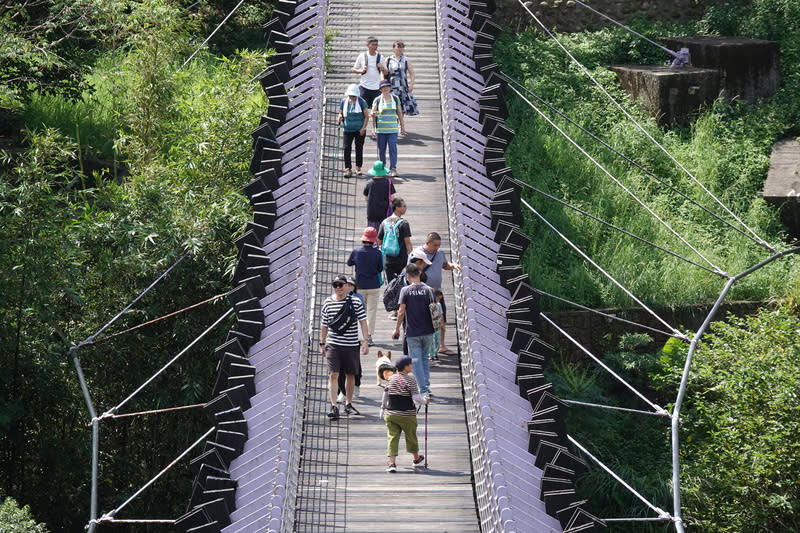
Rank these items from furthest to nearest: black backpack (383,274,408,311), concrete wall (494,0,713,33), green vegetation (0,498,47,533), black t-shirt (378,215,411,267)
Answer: concrete wall (494,0,713,33) → black t-shirt (378,215,411,267) → black backpack (383,274,408,311) → green vegetation (0,498,47,533)

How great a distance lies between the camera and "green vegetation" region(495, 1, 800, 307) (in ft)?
60.8

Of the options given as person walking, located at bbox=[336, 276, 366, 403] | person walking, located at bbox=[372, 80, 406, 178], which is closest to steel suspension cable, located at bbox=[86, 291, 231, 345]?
person walking, located at bbox=[372, 80, 406, 178]

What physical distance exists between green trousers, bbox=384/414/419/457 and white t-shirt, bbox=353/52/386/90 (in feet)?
20.3

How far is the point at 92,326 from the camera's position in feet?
50.2

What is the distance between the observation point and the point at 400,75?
15.6m

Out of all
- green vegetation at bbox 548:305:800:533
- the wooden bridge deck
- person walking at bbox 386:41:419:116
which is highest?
person walking at bbox 386:41:419:116

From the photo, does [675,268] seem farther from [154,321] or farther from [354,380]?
[354,380]

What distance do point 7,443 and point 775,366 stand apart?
9.58 meters

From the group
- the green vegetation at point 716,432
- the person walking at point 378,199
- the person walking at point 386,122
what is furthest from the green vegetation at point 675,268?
the person walking at point 378,199

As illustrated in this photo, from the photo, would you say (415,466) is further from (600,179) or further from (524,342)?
(600,179)

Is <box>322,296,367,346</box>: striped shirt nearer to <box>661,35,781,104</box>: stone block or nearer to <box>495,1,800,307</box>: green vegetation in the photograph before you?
<box>495,1,800,307</box>: green vegetation

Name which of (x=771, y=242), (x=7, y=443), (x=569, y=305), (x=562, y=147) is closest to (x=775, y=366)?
(x=569, y=305)

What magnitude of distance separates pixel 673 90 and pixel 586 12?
2.82m

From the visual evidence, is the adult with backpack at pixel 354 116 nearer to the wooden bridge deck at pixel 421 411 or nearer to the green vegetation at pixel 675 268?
the wooden bridge deck at pixel 421 411
